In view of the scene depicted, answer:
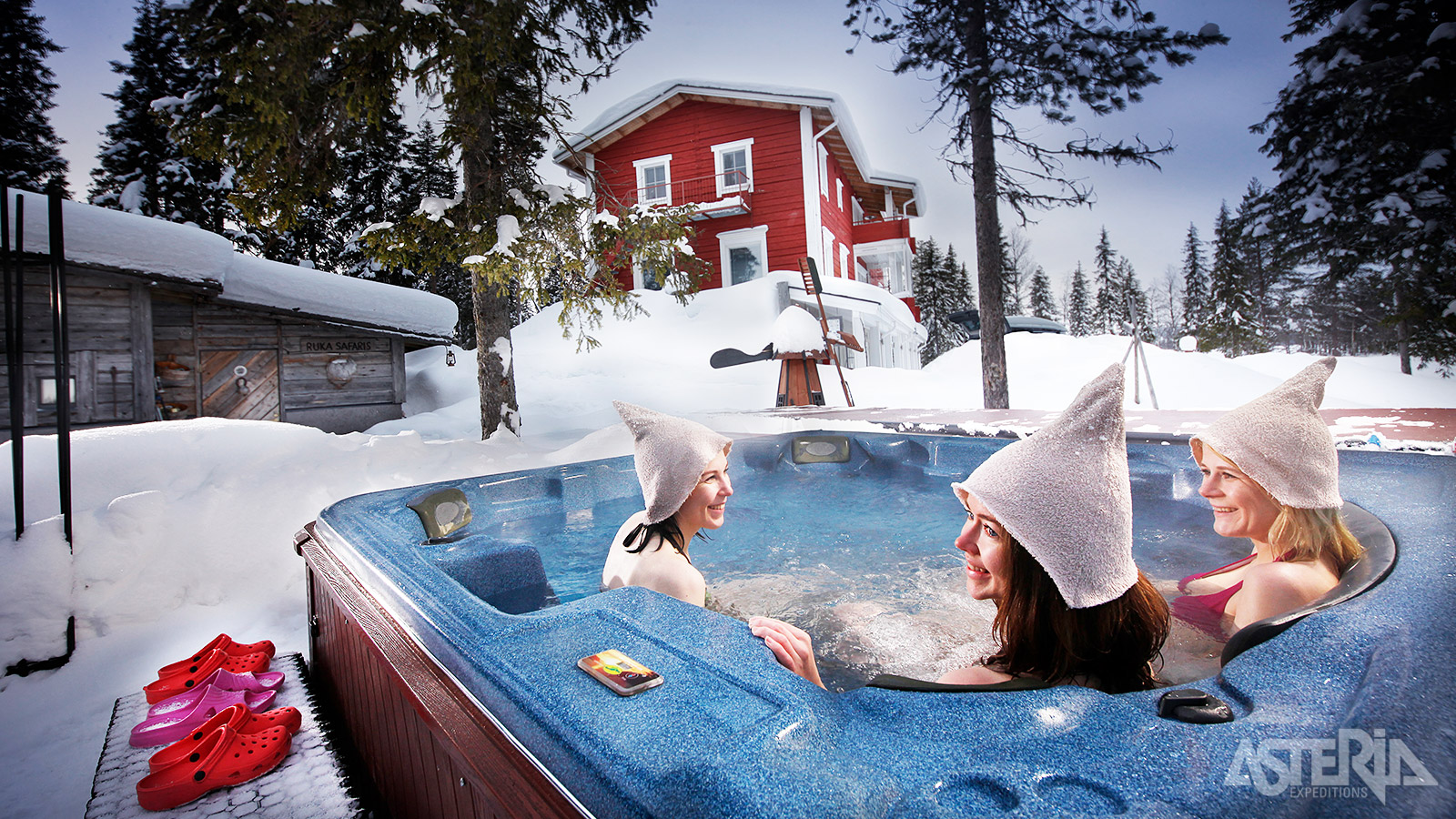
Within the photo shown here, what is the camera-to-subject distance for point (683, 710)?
818 millimetres

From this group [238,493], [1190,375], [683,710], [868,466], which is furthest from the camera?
[1190,375]

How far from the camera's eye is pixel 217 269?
707 cm

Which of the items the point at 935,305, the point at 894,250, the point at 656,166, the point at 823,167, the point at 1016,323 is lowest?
the point at 1016,323

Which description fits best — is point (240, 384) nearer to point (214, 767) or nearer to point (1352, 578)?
point (214, 767)

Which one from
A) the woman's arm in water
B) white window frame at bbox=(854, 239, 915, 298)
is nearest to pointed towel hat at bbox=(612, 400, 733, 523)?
the woman's arm in water

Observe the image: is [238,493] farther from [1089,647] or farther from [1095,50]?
[1095,50]

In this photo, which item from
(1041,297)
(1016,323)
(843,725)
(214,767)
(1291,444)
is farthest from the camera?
(1041,297)

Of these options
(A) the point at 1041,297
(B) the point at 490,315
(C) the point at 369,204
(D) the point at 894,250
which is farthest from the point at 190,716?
(A) the point at 1041,297

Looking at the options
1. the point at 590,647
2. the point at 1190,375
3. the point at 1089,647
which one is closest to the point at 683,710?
the point at 590,647

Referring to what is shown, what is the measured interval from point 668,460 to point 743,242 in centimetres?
1222

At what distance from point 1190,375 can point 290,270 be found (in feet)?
50.2

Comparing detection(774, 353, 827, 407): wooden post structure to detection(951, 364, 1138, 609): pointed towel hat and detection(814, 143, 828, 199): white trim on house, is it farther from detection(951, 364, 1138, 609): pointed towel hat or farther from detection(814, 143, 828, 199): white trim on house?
detection(814, 143, 828, 199): white trim on house

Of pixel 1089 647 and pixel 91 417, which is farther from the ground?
pixel 91 417

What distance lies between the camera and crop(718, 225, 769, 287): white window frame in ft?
43.4
